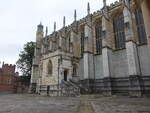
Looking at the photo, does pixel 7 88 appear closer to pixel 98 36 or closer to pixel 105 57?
pixel 98 36

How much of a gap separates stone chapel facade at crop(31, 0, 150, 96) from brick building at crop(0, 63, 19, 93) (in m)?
22.7

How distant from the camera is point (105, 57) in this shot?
2355cm

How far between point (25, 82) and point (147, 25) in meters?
48.4

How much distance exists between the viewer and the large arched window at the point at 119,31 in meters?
25.3

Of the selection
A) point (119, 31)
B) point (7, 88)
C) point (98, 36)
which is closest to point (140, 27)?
point (119, 31)

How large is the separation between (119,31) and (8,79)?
41.2 m

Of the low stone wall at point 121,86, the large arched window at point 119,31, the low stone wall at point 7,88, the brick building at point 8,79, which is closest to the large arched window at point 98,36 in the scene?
the large arched window at point 119,31

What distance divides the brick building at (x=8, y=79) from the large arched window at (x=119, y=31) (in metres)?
35.8

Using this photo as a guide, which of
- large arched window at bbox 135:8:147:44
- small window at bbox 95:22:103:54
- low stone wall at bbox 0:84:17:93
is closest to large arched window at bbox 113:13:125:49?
large arched window at bbox 135:8:147:44

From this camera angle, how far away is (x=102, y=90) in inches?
941

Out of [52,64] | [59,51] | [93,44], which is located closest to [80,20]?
[93,44]

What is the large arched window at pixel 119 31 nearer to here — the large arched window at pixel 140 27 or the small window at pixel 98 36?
the large arched window at pixel 140 27

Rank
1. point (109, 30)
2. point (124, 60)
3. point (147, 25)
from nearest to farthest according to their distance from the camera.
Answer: point (147, 25)
point (124, 60)
point (109, 30)

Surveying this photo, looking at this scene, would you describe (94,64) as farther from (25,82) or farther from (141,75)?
(25,82)
